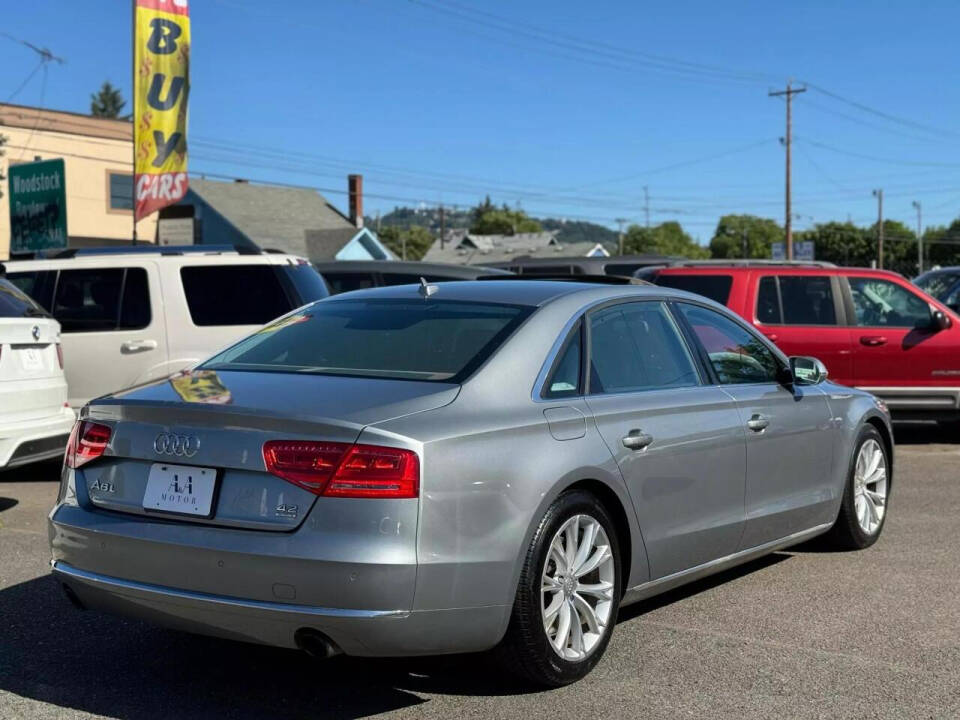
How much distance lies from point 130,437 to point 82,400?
5.97 meters

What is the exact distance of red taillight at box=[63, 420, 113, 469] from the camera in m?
4.60

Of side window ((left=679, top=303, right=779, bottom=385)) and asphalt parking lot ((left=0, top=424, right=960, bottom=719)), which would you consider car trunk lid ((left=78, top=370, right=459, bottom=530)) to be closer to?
asphalt parking lot ((left=0, top=424, right=960, bottom=719))

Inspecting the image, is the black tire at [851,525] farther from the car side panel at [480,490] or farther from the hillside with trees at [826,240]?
the hillside with trees at [826,240]

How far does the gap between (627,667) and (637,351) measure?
1422mm

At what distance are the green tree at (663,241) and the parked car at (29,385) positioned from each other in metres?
114

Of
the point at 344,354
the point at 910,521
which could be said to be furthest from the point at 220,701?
the point at 910,521

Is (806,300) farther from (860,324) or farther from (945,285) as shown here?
(945,285)

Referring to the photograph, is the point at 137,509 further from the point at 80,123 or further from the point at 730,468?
the point at 80,123

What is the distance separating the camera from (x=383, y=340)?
514 centimetres

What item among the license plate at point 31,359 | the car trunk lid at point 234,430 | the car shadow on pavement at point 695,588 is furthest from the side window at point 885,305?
the car trunk lid at point 234,430

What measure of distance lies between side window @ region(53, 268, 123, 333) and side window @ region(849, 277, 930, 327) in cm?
716

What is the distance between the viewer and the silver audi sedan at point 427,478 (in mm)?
4086

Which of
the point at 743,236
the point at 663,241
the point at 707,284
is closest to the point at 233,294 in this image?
the point at 707,284

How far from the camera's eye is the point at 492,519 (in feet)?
14.1
